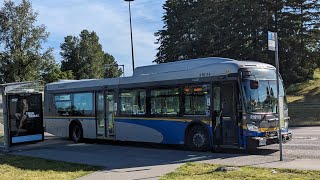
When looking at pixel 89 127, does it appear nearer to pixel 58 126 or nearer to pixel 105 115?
pixel 105 115

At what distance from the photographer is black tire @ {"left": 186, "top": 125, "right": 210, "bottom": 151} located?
1466 cm

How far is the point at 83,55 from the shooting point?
4168 inches

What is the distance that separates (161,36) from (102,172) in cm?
5393

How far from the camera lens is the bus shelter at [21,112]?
17078mm

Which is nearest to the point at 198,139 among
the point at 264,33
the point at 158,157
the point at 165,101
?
the point at 158,157

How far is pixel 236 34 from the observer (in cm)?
4306

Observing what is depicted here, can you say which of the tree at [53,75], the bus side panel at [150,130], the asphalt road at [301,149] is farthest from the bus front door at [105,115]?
the tree at [53,75]

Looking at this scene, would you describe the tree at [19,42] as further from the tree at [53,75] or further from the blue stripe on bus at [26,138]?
the blue stripe on bus at [26,138]

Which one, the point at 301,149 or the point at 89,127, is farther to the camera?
the point at 89,127

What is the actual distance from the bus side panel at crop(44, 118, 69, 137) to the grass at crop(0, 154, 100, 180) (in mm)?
6911

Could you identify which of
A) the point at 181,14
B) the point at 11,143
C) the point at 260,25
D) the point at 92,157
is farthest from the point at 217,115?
the point at 181,14

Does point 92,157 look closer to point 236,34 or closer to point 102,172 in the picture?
point 102,172

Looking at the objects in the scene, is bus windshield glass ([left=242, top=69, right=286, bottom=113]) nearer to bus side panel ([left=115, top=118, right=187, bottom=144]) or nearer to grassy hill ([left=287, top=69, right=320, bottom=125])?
bus side panel ([left=115, top=118, right=187, bottom=144])

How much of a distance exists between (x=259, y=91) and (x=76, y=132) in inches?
392
